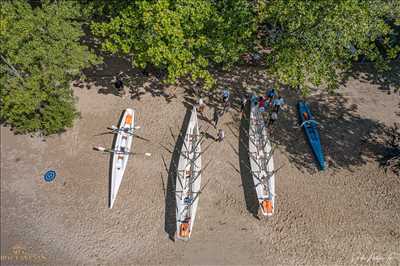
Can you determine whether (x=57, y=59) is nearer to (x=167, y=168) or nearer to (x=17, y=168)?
(x=17, y=168)

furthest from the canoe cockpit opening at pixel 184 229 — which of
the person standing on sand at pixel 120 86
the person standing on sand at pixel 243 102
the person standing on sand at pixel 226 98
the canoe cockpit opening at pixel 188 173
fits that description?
the person standing on sand at pixel 120 86

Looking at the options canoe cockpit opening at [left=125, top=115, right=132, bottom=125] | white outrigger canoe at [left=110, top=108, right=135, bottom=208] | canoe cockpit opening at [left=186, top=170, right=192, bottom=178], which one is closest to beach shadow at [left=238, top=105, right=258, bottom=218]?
canoe cockpit opening at [left=186, top=170, right=192, bottom=178]

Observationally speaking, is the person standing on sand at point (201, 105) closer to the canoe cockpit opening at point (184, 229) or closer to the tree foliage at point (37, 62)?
the tree foliage at point (37, 62)

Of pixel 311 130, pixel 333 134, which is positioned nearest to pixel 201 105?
pixel 311 130

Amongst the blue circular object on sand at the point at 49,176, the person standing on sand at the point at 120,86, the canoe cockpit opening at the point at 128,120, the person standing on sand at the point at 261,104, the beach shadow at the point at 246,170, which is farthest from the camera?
the person standing on sand at the point at 120,86

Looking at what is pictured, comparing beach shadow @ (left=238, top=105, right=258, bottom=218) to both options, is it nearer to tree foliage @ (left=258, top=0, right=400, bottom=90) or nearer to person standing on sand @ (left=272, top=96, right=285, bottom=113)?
person standing on sand @ (left=272, top=96, right=285, bottom=113)
